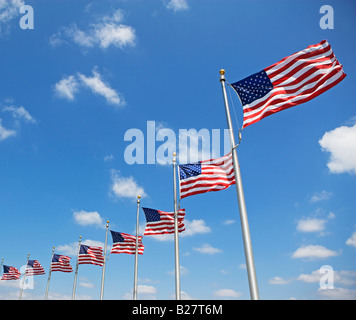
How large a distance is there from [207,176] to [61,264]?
32.5m

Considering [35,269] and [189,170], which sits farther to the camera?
[35,269]

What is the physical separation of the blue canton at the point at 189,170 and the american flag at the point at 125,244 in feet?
42.0

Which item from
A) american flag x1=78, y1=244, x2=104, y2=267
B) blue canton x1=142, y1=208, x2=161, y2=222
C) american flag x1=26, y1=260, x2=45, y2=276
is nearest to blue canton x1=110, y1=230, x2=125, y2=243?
american flag x1=78, y1=244, x2=104, y2=267

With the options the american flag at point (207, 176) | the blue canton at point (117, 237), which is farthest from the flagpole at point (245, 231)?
the blue canton at point (117, 237)

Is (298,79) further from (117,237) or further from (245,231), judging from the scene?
(117,237)

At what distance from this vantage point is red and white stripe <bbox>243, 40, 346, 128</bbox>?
409 inches

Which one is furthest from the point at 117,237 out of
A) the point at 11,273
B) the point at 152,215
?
the point at 11,273

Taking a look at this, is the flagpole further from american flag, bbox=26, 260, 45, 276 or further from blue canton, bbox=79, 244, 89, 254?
american flag, bbox=26, 260, 45, 276

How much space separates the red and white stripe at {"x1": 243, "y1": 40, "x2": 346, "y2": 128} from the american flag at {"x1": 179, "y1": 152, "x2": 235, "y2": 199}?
12.3ft

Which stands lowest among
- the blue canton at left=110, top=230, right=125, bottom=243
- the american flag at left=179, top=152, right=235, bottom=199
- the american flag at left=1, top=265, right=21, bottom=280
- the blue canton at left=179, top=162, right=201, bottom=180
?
the american flag at left=179, top=152, right=235, bottom=199

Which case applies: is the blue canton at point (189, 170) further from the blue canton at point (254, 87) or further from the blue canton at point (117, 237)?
the blue canton at point (117, 237)

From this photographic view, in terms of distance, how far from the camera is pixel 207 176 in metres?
14.6

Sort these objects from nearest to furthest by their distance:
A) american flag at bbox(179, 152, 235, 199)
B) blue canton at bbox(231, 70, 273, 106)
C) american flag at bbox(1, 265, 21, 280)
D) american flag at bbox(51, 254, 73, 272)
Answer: blue canton at bbox(231, 70, 273, 106) < american flag at bbox(179, 152, 235, 199) < american flag at bbox(51, 254, 73, 272) < american flag at bbox(1, 265, 21, 280)
